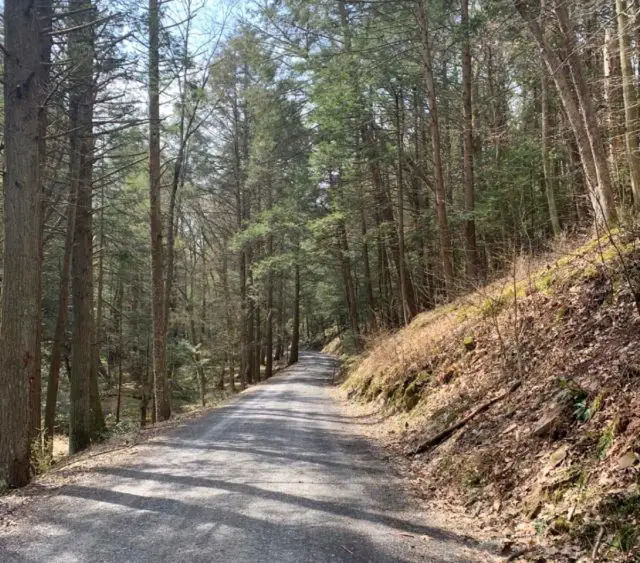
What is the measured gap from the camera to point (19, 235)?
660cm

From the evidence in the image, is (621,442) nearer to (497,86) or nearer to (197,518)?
(197,518)

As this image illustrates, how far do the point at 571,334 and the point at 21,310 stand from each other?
697cm

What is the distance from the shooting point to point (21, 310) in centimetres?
653

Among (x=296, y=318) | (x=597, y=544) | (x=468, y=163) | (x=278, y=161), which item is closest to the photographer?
(x=597, y=544)

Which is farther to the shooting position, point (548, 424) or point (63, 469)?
point (63, 469)

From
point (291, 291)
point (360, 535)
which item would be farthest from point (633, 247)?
point (291, 291)

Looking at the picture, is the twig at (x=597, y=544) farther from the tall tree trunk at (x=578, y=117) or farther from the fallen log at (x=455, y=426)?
the tall tree trunk at (x=578, y=117)

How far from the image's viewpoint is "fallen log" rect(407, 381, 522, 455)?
256 inches

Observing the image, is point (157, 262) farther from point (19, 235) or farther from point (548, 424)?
point (548, 424)

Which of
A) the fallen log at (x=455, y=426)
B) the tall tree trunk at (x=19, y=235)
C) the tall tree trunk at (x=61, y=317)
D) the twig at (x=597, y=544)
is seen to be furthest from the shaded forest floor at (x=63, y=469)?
the twig at (x=597, y=544)

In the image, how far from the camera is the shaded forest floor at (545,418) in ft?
12.4

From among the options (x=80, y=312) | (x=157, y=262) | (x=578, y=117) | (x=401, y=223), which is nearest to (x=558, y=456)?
(x=578, y=117)

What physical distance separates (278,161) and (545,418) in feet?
61.9

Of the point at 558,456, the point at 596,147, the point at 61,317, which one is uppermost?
the point at 596,147
